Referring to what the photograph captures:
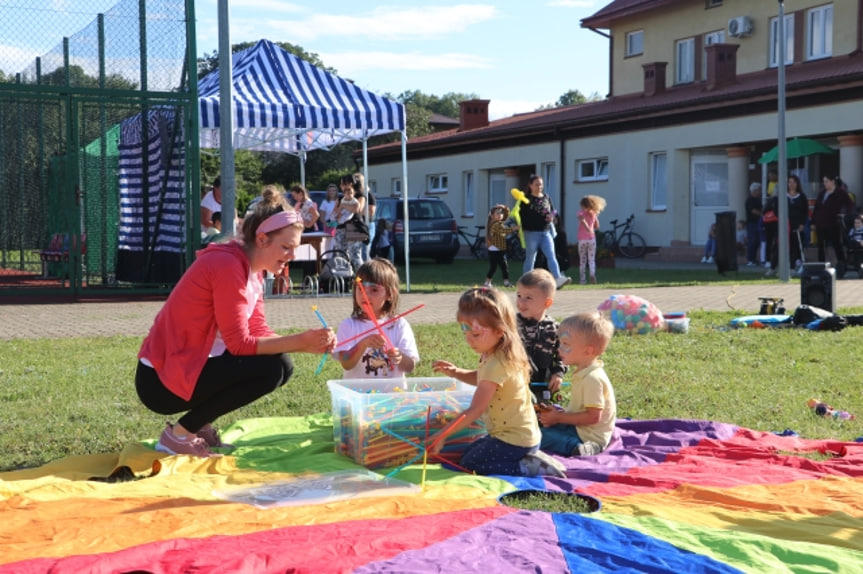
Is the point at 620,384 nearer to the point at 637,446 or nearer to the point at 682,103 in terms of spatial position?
the point at 637,446

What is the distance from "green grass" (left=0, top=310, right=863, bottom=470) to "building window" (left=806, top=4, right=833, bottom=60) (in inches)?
763

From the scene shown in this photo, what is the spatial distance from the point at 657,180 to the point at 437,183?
12453 millimetres

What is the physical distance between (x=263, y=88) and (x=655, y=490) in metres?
12.8

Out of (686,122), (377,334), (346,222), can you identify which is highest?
(686,122)

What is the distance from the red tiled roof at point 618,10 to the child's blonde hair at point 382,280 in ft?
95.0

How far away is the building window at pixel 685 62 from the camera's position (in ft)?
107

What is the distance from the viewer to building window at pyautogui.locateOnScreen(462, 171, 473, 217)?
1528 inches

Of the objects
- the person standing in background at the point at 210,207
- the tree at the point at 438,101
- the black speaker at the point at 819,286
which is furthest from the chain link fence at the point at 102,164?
the tree at the point at 438,101

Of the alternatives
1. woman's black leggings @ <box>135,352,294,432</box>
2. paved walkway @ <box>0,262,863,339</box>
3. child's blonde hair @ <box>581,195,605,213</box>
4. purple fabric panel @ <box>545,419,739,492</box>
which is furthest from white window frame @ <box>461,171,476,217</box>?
woman's black leggings @ <box>135,352,294,432</box>

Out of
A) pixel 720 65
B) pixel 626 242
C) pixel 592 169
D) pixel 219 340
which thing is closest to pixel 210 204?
pixel 219 340

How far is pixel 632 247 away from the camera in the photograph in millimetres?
30078

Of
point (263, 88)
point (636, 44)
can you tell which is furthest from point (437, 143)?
point (263, 88)

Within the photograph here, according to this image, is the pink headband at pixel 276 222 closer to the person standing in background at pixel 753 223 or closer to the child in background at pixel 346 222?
the child in background at pixel 346 222

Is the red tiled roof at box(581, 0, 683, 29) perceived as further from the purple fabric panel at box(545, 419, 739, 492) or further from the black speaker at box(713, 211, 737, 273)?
the purple fabric panel at box(545, 419, 739, 492)
